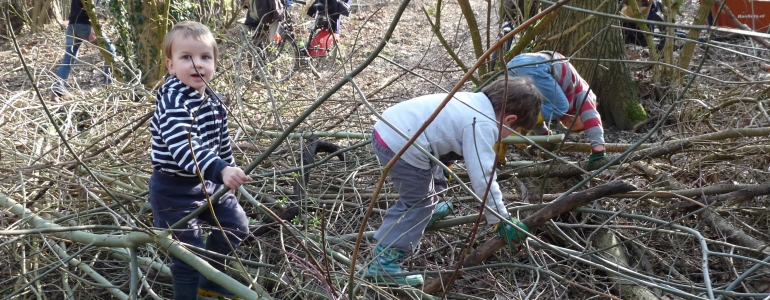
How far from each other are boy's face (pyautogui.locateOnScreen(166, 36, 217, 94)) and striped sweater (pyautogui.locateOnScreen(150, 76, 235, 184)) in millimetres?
30

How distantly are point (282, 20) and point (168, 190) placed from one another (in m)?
4.67

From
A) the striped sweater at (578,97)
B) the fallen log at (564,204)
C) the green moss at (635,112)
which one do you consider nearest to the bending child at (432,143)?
the fallen log at (564,204)

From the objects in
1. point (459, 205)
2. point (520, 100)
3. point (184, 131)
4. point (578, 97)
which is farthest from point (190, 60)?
point (578, 97)

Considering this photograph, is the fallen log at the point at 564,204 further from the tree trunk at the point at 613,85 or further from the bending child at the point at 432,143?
the tree trunk at the point at 613,85

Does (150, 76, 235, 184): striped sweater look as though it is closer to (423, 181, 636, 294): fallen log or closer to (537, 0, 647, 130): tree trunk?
(423, 181, 636, 294): fallen log

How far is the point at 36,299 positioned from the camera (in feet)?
9.08

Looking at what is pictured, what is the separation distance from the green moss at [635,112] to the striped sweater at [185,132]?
330 cm

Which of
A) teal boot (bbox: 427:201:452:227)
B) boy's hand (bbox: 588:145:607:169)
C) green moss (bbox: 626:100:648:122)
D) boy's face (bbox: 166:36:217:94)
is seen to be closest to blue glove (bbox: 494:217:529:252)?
teal boot (bbox: 427:201:452:227)

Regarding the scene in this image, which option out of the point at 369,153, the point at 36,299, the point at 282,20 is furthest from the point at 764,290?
the point at 282,20

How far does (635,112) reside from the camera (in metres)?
4.81

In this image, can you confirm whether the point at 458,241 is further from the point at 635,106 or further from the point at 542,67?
the point at 635,106

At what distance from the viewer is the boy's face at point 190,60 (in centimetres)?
243

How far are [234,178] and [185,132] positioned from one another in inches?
14.8

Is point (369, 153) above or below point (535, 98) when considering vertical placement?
below
